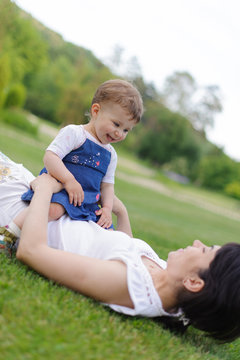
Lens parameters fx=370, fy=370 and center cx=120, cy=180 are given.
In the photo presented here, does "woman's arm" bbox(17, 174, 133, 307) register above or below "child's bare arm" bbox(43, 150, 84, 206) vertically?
below

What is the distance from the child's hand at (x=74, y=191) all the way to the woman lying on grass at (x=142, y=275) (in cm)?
33

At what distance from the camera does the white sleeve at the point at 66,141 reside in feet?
10.0

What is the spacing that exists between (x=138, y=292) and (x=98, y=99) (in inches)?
70.6

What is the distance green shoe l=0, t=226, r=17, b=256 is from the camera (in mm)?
2673

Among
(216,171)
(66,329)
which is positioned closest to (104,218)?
(66,329)

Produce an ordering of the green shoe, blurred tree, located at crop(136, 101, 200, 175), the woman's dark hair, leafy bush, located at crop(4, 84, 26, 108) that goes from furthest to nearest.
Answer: blurred tree, located at crop(136, 101, 200, 175)
leafy bush, located at crop(4, 84, 26, 108)
the green shoe
the woman's dark hair

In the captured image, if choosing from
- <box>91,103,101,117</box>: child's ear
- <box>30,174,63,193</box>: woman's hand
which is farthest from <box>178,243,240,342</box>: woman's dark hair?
<box>91,103,101,117</box>: child's ear

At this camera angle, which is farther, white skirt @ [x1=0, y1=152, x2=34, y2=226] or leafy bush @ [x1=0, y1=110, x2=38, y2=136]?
leafy bush @ [x1=0, y1=110, x2=38, y2=136]

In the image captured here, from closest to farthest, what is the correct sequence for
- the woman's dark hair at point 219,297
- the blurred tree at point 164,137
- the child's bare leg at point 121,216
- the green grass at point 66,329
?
the green grass at point 66,329 → the woman's dark hair at point 219,297 → the child's bare leg at point 121,216 → the blurred tree at point 164,137

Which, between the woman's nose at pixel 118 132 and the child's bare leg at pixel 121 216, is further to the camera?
the child's bare leg at pixel 121 216

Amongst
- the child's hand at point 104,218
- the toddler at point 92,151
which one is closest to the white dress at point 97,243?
the toddler at point 92,151

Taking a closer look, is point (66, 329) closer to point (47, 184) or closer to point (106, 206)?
point (47, 184)

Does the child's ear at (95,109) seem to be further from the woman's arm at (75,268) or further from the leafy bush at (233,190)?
the leafy bush at (233,190)

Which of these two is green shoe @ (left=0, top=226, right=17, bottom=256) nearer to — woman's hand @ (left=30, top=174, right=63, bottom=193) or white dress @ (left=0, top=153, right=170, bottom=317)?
white dress @ (left=0, top=153, right=170, bottom=317)
